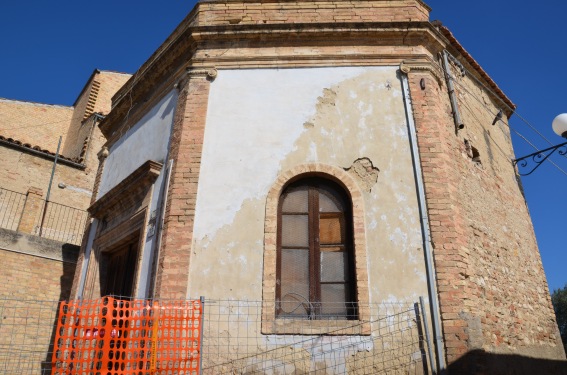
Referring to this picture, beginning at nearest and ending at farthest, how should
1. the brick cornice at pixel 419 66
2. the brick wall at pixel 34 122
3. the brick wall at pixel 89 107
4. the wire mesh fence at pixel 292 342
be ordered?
the wire mesh fence at pixel 292 342 < the brick cornice at pixel 419 66 < the brick wall at pixel 34 122 < the brick wall at pixel 89 107

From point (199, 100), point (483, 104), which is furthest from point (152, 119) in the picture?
point (483, 104)

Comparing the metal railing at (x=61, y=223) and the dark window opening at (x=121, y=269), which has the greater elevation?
the metal railing at (x=61, y=223)

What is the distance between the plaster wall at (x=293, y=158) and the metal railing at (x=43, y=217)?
9899 mm

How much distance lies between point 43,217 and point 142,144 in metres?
8.87

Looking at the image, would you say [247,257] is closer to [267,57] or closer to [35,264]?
[267,57]

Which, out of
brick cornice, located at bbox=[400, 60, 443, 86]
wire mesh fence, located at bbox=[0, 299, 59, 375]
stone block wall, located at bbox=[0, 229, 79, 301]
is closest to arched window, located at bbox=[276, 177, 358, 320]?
brick cornice, located at bbox=[400, 60, 443, 86]

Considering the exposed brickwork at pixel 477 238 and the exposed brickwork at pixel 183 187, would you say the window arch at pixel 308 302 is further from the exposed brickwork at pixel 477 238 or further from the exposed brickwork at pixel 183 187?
the exposed brickwork at pixel 183 187

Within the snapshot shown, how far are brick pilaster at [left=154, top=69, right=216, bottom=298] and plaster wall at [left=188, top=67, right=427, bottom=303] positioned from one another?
0.11m

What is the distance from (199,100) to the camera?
7.61 meters

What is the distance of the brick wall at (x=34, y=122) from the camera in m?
19.4

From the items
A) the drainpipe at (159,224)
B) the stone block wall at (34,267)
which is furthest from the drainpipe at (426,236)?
the stone block wall at (34,267)

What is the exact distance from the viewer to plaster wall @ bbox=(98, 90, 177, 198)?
8.08 metres

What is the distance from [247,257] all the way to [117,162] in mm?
4642

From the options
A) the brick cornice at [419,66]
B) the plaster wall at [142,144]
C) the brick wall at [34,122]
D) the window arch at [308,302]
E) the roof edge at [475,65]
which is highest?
the brick wall at [34,122]
